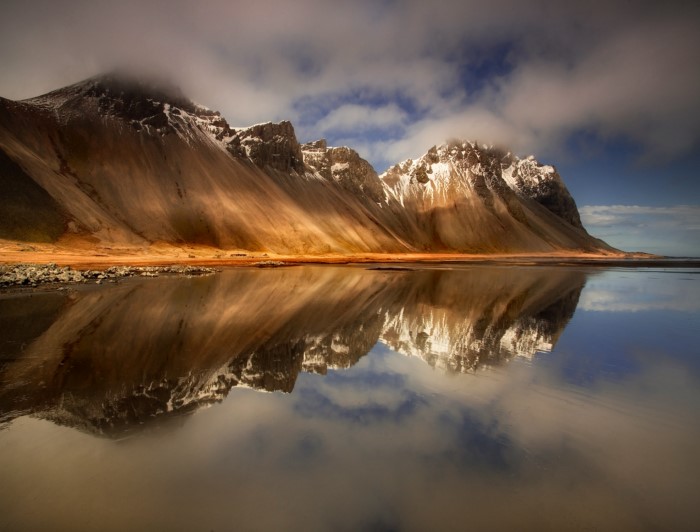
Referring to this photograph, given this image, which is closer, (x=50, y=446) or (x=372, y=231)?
(x=50, y=446)

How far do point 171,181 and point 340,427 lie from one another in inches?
3690

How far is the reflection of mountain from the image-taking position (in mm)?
8680

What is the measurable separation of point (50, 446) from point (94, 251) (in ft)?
200

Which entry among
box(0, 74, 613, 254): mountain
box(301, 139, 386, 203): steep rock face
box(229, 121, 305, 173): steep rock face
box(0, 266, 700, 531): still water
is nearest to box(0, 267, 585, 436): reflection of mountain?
box(0, 266, 700, 531): still water

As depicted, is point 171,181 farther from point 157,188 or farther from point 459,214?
point 459,214

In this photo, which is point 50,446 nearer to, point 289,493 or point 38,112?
point 289,493

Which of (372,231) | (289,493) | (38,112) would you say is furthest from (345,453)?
(372,231)

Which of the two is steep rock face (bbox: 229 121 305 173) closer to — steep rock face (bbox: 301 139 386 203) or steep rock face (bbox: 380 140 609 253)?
steep rock face (bbox: 301 139 386 203)

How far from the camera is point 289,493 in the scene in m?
5.35

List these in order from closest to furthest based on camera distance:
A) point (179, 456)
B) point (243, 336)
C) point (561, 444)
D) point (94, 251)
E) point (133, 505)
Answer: point (133, 505) → point (179, 456) → point (561, 444) → point (243, 336) → point (94, 251)

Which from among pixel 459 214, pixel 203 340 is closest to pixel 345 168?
pixel 459 214

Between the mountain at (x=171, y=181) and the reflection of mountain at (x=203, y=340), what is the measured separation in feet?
164

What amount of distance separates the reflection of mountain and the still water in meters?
0.10

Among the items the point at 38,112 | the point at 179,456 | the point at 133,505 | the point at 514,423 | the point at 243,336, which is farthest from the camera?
the point at 38,112
